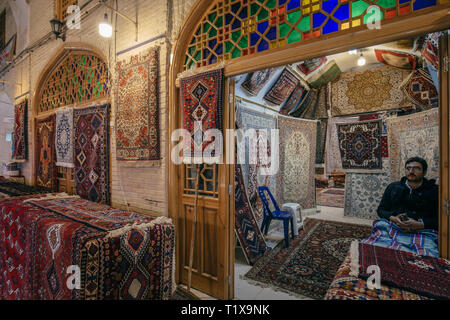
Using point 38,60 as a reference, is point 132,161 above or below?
below

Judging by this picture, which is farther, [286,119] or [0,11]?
[0,11]

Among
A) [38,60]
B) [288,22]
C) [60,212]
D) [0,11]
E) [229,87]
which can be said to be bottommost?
[60,212]

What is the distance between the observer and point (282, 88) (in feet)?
16.1

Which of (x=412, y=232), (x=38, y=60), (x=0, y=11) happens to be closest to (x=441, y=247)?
(x=412, y=232)

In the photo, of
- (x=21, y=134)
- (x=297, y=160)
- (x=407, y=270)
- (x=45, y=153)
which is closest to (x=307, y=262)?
(x=407, y=270)

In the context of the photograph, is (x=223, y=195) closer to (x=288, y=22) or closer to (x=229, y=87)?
(x=229, y=87)

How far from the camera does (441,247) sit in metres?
1.66

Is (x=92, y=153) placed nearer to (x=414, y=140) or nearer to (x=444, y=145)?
(x=444, y=145)

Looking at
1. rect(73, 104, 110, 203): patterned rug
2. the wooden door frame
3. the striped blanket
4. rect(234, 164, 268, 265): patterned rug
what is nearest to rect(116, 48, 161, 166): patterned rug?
the wooden door frame

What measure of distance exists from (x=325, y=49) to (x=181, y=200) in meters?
2.26

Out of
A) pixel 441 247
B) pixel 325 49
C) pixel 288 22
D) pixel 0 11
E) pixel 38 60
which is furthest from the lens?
pixel 0 11

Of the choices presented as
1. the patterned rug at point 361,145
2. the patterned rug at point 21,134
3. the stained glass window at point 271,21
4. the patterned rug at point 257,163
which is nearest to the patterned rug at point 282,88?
the patterned rug at point 257,163

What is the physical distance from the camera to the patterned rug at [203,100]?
7.91 feet
